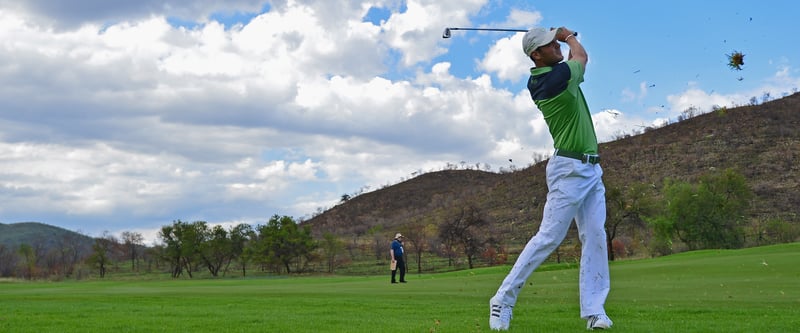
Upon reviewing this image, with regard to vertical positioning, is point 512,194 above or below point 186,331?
above

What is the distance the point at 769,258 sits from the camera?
30.5 m

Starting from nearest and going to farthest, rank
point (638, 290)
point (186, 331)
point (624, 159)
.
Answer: point (186, 331)
point (638, 290)
point (624, 159)

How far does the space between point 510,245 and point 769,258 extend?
196ft

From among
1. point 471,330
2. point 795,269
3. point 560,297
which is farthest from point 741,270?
point 471,330

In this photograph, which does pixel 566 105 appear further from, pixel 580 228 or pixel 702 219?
pixel 702 219

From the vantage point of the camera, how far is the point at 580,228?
26.1 feet

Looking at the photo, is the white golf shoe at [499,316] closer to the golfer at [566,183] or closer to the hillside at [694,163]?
the golfer at [566,183]

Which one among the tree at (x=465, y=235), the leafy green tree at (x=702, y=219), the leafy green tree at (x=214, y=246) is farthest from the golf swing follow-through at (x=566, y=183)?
the leafy green tree at (x=214, y=246)

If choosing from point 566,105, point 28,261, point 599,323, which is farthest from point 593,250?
point 28,261

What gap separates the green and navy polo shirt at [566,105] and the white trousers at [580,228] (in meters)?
0.20

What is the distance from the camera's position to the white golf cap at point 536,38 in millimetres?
7789

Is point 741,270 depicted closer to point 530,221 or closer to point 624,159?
point 530,221

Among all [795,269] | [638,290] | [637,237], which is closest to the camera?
[638,290]

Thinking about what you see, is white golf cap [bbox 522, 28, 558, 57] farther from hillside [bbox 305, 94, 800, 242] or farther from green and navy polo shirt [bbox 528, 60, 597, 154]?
hillside [bbox 305, 94, 800, 242]
